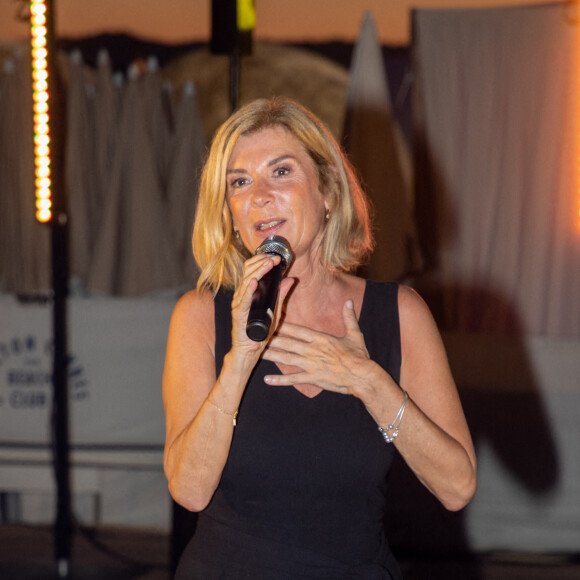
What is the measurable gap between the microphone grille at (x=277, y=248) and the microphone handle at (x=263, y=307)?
0.10 meters

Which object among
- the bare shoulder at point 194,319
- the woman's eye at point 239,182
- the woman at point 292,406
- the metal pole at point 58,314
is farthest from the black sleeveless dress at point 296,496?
the metal pole at point 58,314

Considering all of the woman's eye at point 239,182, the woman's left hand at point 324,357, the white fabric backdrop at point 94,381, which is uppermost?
the woman's eye at point 239,182

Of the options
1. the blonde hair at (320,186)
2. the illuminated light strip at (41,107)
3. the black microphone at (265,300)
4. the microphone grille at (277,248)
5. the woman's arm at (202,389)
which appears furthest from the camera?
the illuminated light strip at (41,107)

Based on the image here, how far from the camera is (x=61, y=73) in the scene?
14.0 feet

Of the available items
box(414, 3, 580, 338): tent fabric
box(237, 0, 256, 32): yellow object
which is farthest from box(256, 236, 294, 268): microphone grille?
box(414, 3, 580, 338): tent fabric

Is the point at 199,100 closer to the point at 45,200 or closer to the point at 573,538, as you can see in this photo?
the point at 45,200

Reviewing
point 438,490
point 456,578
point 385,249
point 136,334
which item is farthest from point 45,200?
point 456,578

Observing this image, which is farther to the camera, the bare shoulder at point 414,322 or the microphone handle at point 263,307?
the bare shoulder at point 414,322

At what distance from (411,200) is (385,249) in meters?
0.62

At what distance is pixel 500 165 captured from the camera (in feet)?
12.4

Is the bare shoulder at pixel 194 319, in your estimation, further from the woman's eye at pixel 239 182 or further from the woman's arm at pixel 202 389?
the woman's eye at pixel 239 182

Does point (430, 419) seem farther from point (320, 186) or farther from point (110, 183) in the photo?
point (110, 183)

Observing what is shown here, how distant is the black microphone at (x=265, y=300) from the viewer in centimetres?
118

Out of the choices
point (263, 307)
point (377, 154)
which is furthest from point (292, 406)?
point (377, 154)
